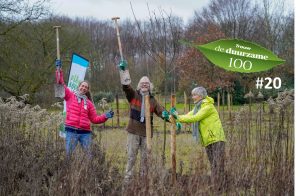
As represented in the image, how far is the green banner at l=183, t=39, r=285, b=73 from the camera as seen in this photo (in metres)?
3.01

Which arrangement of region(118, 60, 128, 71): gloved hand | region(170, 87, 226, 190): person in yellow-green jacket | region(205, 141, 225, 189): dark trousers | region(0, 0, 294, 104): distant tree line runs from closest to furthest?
region(205, 141, 225, 189): dark trousers → region(118, 60, 128, 71): gloved hand → region(170, 87, 226, 190): person in yellow-green jacket → region(0, 0, 294, 104): distant tree line

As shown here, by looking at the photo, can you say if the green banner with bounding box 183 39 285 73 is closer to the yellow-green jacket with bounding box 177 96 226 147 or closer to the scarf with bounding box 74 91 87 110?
the yellow-green jacket with bounding box 177 96 226 147

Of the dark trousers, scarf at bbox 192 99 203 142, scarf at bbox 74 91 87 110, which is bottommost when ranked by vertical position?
the dark trousers

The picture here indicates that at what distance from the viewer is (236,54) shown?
3.03 m

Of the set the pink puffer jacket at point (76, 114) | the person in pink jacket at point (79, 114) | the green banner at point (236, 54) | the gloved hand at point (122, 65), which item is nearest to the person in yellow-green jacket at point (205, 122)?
the gloved hand at point (122, 65)

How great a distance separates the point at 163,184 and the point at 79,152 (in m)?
1.08

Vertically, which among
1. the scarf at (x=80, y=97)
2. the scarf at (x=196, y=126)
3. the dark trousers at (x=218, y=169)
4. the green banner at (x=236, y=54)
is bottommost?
the dark trousers at (x=218, y=169)

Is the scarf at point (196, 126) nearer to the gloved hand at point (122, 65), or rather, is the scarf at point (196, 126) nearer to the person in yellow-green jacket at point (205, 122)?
the person in yellow-green jacket at point (205, 122)

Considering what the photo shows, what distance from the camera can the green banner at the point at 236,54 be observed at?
9.89ft

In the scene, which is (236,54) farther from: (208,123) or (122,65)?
(208,123)

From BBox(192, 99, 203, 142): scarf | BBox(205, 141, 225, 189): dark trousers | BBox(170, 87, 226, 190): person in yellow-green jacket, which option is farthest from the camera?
BBox(192, 99, 203, 142): scarf

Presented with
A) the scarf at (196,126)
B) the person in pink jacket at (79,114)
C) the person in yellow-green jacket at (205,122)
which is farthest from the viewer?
the person in pink jacket at (79,114)

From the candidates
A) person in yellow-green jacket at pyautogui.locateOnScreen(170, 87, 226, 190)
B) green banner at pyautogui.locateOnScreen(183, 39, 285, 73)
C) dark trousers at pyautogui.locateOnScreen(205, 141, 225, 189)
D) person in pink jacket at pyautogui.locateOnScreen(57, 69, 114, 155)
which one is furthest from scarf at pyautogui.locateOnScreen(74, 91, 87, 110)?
green banner at pyautogui.locateOnScreen(183, 39, 285, 73)

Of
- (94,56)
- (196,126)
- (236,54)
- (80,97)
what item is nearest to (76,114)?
(80,97)
